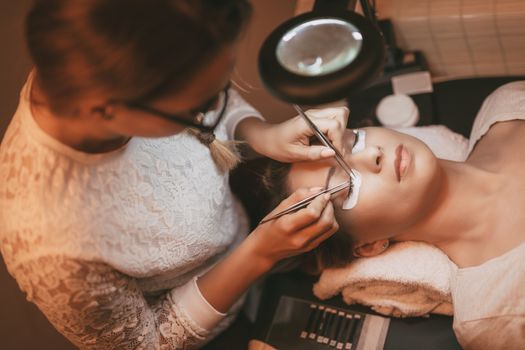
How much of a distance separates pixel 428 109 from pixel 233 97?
0.62 metres

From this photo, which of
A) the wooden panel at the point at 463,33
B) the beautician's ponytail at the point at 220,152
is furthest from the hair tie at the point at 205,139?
the wooden panel at the point at 463,33

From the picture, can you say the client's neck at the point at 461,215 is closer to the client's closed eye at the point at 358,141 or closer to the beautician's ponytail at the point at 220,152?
the client's closed eye at the point at 358,141

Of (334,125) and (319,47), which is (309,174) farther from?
(319,47)

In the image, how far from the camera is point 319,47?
70cm

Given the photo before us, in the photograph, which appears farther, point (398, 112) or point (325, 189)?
point (398, 112)

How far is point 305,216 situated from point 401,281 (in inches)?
15.6

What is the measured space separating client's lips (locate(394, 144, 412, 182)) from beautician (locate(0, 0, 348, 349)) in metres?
0.15

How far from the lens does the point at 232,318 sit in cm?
128

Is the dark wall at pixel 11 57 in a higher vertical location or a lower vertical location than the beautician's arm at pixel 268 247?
higher

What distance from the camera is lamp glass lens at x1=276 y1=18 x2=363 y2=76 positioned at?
654 mm

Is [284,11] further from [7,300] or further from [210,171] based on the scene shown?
[7,300]

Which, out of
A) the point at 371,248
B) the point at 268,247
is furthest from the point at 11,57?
the point at 371,248

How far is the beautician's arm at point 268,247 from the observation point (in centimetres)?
96

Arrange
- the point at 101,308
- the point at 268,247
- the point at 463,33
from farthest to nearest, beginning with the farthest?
the point at 463,33 < the point at 268,247 < the point at 101,308
